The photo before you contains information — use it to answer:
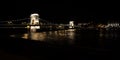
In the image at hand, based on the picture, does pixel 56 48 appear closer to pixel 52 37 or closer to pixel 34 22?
pixel 52 37

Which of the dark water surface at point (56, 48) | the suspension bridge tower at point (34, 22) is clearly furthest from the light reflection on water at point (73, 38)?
the suspension bridge tower at point (34, 22)

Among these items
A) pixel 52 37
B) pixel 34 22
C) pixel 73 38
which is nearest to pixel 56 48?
pixel 73 38

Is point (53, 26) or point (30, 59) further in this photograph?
point (53, 26)

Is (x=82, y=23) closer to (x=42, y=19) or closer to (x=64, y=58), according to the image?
(x=42, y=19)

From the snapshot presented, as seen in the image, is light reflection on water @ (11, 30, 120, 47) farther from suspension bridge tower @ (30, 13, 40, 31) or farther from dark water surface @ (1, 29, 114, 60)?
suspension bridge tower @ (30, 13, 40, 31)

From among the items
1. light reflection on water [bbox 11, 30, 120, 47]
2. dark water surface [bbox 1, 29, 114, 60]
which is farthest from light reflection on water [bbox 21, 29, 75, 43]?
dark water surface [bbox 1, 29, 114, 60]

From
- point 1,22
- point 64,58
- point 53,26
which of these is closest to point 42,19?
point 53,26

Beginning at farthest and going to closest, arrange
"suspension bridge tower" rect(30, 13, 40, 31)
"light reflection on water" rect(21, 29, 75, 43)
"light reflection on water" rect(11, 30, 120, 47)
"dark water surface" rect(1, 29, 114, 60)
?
1. "suspension bridge tower" rect(30, 13, 40, 31)
2. "light reflection on water" rect(21, 29, 75, 43)
3. "light reflection on water" rect(11, 30, 120, 47)
4. "dark water surface" rect(1, 29, 114, 60)

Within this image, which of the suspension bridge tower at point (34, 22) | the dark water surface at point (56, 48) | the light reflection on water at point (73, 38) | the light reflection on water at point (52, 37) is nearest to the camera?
the dark water surface at point (56, 48)

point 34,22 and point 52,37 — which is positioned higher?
point 34,22

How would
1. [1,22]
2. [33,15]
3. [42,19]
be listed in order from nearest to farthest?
1. [1,22]
2. [33,15]
3. [42,19]

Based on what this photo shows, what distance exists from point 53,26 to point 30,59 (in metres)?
96.3

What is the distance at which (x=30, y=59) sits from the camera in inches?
328

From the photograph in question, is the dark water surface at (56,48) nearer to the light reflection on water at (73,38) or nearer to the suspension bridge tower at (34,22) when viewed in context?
the light reflection on water at (73,38)
